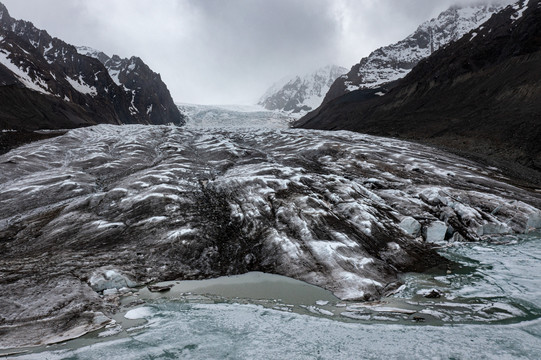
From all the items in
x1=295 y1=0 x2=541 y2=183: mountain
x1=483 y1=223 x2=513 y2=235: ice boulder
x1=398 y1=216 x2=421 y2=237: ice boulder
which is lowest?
x1=483 y1=223 x2=513 y2=235: ice boulder

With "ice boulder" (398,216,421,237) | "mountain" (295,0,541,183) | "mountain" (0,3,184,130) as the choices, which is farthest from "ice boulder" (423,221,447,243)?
"mountain" (0,3,184,130)

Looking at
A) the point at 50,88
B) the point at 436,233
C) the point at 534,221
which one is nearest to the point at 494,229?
the point at 534,221

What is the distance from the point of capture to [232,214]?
2617cm

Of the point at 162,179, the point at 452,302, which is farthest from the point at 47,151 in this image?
the point at 452,302

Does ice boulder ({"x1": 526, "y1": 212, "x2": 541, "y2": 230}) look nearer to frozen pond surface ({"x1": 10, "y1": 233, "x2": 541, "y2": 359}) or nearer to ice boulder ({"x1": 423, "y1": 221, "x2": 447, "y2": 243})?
ice boulder ({"x1": 423, "y1": 221, "x2": 447, "y2": 243})

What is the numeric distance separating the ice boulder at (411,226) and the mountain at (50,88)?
7825 cm

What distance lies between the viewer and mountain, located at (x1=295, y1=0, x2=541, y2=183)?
56.5 m

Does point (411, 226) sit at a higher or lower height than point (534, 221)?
higher

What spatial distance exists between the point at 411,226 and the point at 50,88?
140554mm

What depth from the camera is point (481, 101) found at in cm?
7500

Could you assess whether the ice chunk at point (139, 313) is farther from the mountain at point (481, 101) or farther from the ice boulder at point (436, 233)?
the mountain at point (481, 101)

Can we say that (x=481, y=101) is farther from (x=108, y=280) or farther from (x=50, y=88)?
(x=50, y=88)

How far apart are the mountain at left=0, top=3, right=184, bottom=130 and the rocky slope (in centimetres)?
5432

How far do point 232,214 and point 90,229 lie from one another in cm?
1067
